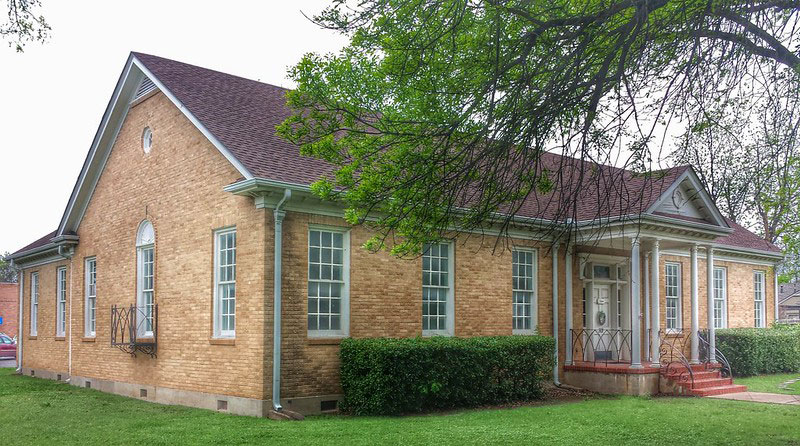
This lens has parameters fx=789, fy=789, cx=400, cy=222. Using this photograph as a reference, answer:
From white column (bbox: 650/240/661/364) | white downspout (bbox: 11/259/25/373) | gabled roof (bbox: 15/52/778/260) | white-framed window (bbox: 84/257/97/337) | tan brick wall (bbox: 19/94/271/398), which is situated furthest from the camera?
white downspout (bbox: 11/259/25/373)

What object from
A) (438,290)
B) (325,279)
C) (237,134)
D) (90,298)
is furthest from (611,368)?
(90,298)

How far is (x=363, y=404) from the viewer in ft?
48.1

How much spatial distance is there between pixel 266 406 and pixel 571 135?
24.6 ft

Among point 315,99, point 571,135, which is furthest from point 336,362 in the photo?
point 571,135

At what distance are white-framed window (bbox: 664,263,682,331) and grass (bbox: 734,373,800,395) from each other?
7.74 ft

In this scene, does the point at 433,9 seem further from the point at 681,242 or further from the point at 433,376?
the point at 681,242

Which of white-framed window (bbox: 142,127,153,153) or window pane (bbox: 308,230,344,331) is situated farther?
white-framed window (bbox: 142,127,153,153)

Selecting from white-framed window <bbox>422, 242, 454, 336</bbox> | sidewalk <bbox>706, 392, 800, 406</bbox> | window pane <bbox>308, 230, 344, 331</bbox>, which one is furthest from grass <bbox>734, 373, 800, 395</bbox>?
window pane <bbox>308, 230, 344, 331</bbox>

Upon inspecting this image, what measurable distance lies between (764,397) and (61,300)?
1959 centimetres

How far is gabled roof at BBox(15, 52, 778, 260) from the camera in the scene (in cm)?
1506

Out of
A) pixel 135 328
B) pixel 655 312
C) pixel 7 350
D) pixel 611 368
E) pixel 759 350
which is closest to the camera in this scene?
pixel 135 328

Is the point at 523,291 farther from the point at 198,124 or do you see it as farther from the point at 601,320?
the point at 198,124

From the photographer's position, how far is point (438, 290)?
58.2 ft

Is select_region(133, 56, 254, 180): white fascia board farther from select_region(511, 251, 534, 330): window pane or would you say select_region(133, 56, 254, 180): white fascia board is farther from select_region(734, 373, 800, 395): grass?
select_region(734, 373, 800, 395): grass
